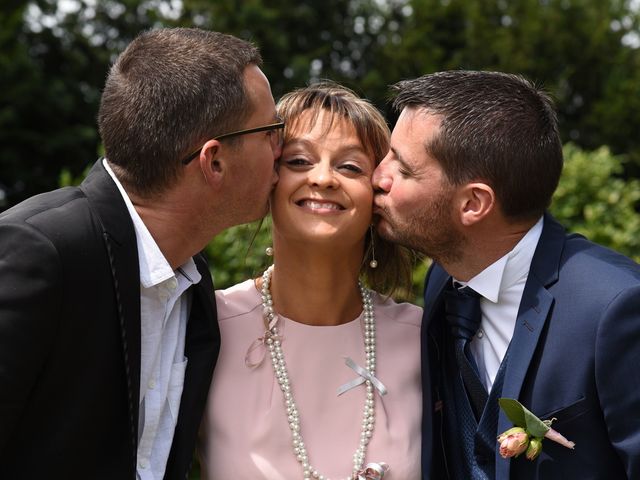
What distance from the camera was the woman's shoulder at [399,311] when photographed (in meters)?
3.83

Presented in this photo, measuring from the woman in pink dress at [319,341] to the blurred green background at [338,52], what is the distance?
6.83m

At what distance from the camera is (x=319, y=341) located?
3.69 metres

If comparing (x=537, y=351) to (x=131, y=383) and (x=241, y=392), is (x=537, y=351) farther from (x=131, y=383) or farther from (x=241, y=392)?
(x=131, y=383)

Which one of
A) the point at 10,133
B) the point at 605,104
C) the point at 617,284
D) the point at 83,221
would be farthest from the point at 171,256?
the point at 605,104

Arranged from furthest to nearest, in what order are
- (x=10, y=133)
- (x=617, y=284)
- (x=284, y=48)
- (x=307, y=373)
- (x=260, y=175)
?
(x=284, y=48)
(x=10, y=133)
(x=307, y=373)
(x=260, y=175)
(x=617, y=284)

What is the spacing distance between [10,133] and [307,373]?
7.72 meters

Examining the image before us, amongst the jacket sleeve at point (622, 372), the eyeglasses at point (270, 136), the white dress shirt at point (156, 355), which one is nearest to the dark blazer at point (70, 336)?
the white dress shirt at point (156, 355)

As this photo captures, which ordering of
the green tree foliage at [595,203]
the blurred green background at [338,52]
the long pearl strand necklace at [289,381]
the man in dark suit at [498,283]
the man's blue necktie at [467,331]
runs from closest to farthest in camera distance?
the man in dark suit at [498,283]
the man's blue necktie at [467,331]
the long pearl strand necklace at [289,381]
the green tree foliage at [595,203]
the blurred green background at [338,52]

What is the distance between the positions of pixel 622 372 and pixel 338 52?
435 inches

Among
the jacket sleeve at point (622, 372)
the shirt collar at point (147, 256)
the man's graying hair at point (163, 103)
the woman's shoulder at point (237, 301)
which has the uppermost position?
the man's graying hair at point (163, 103)

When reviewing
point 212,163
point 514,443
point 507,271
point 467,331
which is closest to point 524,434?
point 514,443

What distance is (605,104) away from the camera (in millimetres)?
12312

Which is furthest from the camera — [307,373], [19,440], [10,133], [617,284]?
[10,133]

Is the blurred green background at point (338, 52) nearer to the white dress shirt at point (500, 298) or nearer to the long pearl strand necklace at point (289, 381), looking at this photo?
A: the long pearl strand necklace at point (289, 381)
